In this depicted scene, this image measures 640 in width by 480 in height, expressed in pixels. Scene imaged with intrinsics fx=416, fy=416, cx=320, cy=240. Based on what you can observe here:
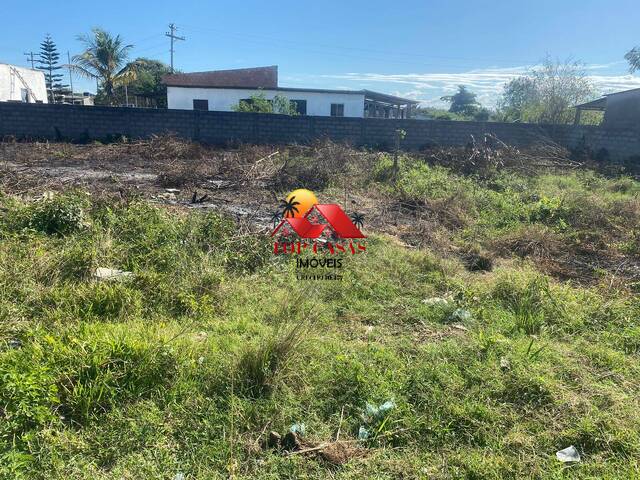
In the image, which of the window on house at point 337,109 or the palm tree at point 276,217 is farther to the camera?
the window on house at point 337,109

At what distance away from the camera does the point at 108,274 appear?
373 cm

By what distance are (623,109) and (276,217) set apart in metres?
15.0

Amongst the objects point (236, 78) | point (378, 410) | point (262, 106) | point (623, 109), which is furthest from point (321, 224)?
point (236, 78)

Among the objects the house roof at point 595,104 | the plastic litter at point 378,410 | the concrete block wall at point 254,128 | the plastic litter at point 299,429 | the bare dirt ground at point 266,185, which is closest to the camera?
the plastic litter at point 299,429

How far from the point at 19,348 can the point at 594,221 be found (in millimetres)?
6785

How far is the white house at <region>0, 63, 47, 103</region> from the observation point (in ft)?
68.8

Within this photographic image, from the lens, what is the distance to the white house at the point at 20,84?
68.8ft

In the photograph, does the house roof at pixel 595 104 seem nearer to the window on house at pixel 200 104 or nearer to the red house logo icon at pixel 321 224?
the red house logo icon at pixel 321 224

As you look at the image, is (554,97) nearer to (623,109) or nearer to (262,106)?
(623,109)

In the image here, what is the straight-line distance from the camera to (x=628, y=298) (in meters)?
3.79

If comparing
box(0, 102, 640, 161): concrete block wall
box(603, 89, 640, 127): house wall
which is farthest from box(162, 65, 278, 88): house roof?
box(603, 89, 640, 127): house wall

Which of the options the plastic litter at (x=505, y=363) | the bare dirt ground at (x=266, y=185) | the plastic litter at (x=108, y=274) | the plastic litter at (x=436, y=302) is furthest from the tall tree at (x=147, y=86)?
the plastic litter at (x=505, y=363)

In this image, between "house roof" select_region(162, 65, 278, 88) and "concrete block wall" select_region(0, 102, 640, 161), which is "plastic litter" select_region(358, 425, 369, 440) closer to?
"concrete block wall" select_region(0, 102, 640, 161)

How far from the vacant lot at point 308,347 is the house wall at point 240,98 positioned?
16668mm
